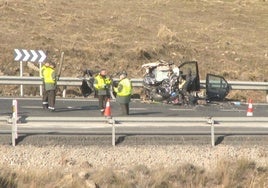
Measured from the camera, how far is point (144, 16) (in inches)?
1650

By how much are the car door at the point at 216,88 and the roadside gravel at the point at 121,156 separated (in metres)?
8.94

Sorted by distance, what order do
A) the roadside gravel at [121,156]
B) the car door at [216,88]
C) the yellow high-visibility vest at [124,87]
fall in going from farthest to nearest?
the car door at [216,88]
the yellow high-visibility vest at [124,87]
the roadside gravel at [121,156]

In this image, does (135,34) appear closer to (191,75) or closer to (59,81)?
(59,81)

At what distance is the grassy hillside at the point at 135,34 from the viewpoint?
30031mm

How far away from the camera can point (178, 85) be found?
2158 centimetres

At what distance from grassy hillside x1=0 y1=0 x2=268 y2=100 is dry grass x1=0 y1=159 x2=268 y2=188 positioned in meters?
15.4

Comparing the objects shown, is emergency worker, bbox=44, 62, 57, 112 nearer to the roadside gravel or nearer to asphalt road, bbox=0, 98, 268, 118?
asphalt road, bbox=0, 98, 268, 118

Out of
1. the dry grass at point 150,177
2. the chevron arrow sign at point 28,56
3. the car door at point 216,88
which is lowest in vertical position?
the dry grass at point 150,177

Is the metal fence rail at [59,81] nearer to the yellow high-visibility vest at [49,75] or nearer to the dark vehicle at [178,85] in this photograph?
the dark vehicle at [178,85]

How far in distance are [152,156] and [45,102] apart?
6713 millimetres

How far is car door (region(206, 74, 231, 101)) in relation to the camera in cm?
2280

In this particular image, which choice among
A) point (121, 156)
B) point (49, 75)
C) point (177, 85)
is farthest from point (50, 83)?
point (121, 156)

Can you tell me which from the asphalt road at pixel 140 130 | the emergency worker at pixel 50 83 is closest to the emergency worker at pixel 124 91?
the emergency worker at pixel 50 83

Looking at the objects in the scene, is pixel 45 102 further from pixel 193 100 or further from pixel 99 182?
pixel 99 182
